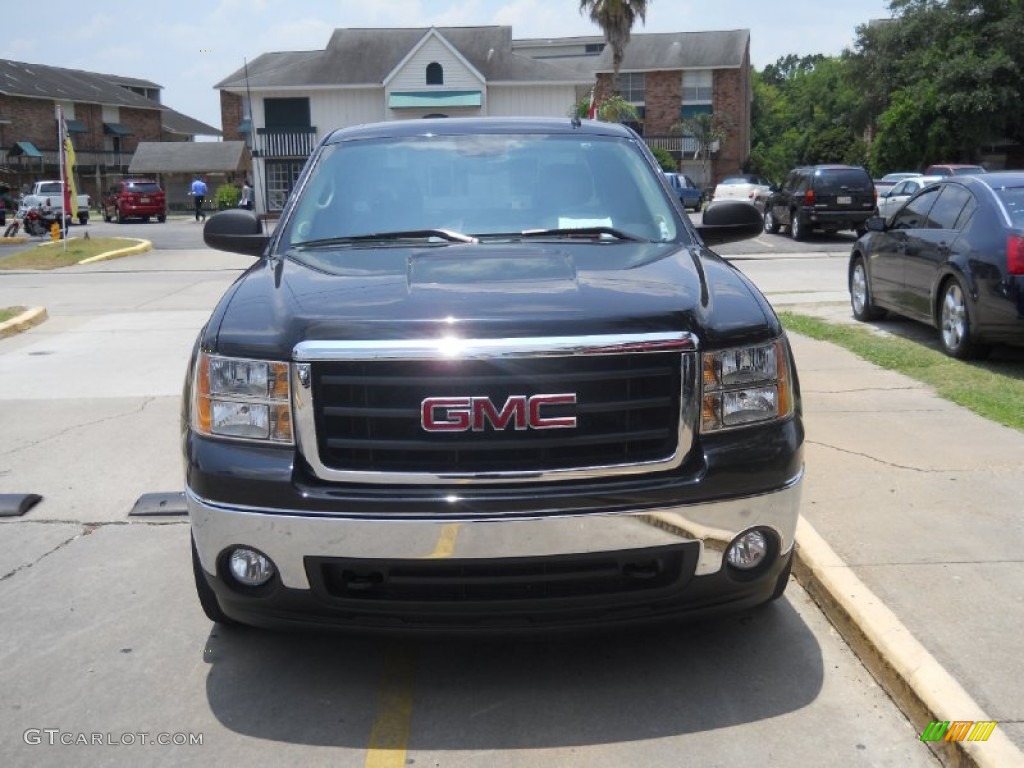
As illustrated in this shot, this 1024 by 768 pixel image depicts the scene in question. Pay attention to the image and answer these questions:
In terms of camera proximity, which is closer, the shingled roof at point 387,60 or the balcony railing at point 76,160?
the shingled roof at point 387,60

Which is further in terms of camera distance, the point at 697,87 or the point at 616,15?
the point at 697,87

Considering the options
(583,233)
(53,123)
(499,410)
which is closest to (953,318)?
(583,233)

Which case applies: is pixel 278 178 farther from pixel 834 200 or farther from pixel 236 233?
pixel 236 233

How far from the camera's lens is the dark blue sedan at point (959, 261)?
850 centimetres

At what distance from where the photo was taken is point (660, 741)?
136 inches

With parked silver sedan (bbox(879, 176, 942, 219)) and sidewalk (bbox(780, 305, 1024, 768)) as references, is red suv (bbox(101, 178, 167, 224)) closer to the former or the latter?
parked silver sedan (bbox(879, 176, 942, 219))

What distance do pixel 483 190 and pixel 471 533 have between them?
2149 mm

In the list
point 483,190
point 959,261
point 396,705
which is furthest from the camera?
point 959,261

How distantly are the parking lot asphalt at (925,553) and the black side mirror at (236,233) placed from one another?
9.52ft

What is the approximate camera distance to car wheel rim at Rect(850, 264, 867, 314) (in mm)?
11721

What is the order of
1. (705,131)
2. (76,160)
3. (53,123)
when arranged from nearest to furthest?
(705,131), (76,160), (53,123)

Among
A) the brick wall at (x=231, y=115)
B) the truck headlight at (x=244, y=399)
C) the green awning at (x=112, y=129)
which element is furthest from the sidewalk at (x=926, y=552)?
the green awning at (x=112, y=129)

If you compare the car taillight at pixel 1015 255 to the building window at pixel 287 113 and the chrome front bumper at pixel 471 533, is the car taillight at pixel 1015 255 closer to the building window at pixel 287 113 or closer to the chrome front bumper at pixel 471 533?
the chrome front bumper at pixel 471 533

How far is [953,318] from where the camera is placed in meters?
9.26
